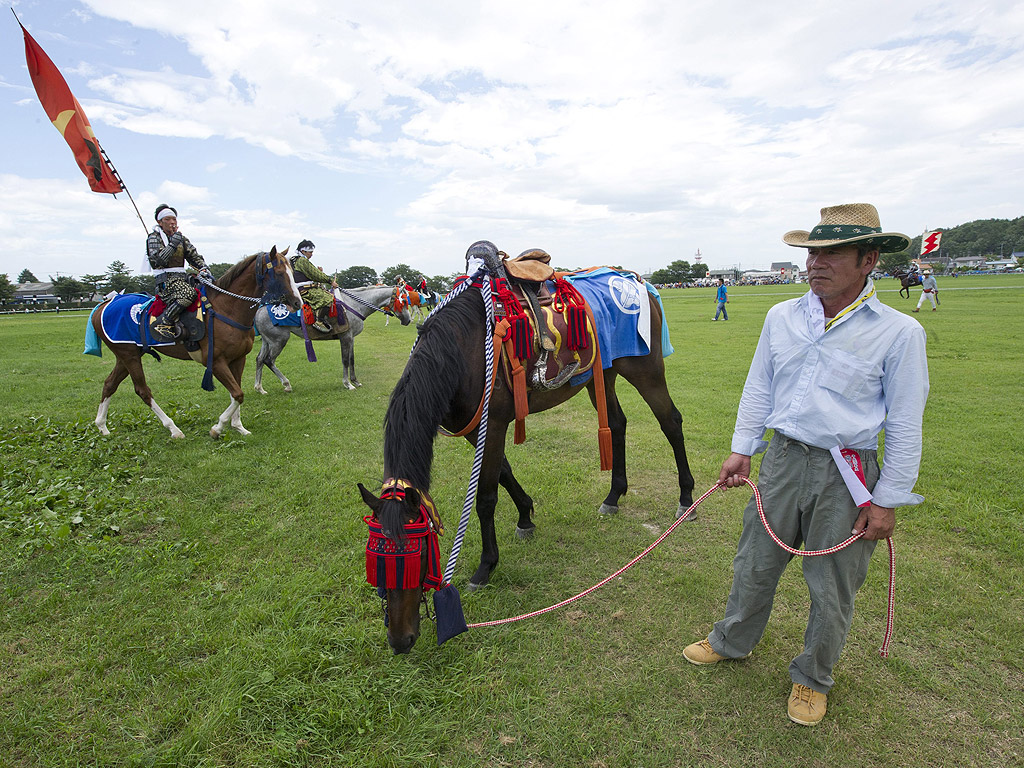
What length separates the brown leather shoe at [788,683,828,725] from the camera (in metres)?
2.32

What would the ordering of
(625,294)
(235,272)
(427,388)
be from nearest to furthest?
(427,388), (625,294), (235,272)

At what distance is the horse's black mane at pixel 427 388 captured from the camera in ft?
8.61

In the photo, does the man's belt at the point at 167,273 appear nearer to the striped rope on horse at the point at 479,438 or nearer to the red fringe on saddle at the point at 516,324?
the striped rope on horse at the point at 479,438

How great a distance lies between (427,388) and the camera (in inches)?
110

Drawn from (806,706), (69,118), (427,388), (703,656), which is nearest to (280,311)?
(69,118)

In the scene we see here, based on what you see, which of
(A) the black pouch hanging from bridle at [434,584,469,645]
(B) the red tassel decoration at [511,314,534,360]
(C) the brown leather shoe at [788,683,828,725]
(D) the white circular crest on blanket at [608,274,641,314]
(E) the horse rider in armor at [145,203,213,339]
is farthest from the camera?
(E) the horse rider in armor at [145,203,213,339]

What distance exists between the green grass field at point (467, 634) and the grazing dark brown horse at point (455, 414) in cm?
37

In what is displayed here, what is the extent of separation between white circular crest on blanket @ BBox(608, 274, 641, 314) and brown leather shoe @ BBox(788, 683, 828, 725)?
2686mm

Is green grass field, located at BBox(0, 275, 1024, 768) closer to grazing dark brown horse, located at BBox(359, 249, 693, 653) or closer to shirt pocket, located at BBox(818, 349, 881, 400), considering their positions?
grazing dark brown horse, located at BBox(359, 249, 693, 653)

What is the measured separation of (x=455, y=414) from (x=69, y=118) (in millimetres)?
6578

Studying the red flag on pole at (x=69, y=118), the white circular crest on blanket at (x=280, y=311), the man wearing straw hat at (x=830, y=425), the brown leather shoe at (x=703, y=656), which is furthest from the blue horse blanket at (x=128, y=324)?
the man wearing straw hat at (x=830, y=425)

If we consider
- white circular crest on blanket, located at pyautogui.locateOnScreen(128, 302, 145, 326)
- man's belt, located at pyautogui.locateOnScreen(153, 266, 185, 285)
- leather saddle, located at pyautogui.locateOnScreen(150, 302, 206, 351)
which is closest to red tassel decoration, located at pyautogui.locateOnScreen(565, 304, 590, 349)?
leather saddle, located at pyautogui.locateOnScreen(150, 302, 206, 351)

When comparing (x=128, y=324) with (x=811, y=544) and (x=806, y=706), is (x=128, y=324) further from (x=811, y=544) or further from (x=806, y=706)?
(x=806, y=706)

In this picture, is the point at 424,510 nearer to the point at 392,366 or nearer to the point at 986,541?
the point at 986,541
